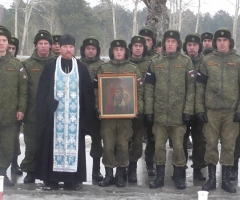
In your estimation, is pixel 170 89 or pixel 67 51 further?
pixel 170 89

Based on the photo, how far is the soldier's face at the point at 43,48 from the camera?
7.80 m

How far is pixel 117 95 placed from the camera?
24.8ft

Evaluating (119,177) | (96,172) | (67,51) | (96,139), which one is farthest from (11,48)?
(119,177)

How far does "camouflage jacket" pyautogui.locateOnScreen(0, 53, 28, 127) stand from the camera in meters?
7.44

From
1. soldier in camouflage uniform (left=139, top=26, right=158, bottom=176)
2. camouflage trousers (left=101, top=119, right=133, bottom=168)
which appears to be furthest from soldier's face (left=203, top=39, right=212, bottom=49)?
camouflage trousers (left=101, top=119, right=133, bottom=168)

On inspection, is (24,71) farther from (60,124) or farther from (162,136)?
(162,136)

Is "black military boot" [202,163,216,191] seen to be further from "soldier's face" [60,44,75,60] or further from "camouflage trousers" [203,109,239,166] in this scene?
"soldier's face" [60,44,75,60]

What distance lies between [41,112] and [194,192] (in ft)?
8.53

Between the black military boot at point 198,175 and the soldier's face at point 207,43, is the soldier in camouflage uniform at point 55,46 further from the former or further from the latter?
the black military boot at point 198,175

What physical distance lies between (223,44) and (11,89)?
3.32m

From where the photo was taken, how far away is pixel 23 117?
7664mm

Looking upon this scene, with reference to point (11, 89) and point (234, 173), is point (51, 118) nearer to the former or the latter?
point (11, 89)

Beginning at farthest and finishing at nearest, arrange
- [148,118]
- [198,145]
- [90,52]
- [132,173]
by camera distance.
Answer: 1. [198,145]
2. [90,52]
3. [132,173]
4. [148,118]

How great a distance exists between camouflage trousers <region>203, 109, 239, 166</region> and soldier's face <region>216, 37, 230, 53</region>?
36.5 inches
